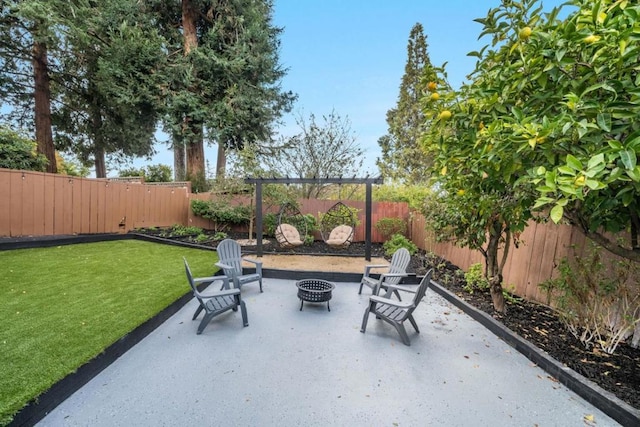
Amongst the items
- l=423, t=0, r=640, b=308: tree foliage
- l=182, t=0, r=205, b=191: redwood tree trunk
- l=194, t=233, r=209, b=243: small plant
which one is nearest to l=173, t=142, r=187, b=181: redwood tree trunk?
l=182, t=0, r=205, b=191: redwood tree trunk

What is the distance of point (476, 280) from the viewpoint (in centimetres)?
426

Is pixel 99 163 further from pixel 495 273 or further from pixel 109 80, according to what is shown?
pixel 495 273

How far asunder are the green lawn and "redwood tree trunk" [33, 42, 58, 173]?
4988mm

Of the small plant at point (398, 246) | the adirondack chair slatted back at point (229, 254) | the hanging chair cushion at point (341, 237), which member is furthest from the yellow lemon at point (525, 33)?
Answer: the small plant at point (398, 246)

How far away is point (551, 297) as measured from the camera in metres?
3.33

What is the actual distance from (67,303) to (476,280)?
5533 millimetres

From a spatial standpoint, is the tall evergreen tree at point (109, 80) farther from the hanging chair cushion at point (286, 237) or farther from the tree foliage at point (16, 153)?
the hanging chair cushion at point (286, 237)

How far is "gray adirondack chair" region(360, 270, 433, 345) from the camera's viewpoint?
280cm

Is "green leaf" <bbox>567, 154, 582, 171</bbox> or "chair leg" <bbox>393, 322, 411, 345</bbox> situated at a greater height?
"green leaf" <bbox>567, 154, 582, 171</bbox>

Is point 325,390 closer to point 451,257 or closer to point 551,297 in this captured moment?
point 551,297

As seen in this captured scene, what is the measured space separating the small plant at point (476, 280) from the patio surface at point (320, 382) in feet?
3.47

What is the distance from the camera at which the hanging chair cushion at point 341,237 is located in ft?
20.2

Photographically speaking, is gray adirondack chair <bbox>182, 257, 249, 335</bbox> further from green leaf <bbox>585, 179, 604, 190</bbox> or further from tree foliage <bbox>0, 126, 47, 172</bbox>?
tree foliage <bbox>0, 126, 47, 172</bbox>

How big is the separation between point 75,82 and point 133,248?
25.4ft
